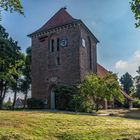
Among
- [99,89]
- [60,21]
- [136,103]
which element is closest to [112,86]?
[99,89]

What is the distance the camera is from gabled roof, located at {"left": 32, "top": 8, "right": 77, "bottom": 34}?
135 feet

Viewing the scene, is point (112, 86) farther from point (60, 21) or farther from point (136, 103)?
point (136, 103)

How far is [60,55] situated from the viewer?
40219 mm

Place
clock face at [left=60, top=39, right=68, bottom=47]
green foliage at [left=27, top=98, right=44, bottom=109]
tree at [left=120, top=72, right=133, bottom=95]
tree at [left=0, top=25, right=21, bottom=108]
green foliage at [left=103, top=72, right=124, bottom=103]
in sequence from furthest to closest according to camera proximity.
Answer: tree at [left=120, top=72, right=133, bottom=95] < clock face at [left=60, top=39, right=68, bottom=47] < green foliage at [left=27, top=98, right=44, bottom=109] < tree at [left=0, top=25, right=21, bottom=108] < green foliage at [left=103, top=72, right=124, bottom=103]

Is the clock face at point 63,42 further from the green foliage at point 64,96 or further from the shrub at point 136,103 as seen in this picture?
the shrub at point 136,103

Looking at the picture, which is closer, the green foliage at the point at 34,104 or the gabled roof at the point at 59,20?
the green foliage at the point at 34,104

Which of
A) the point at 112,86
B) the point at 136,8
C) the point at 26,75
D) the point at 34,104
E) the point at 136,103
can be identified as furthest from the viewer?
the point at 26,75

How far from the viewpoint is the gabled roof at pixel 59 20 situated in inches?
1618

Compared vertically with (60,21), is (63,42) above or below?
below

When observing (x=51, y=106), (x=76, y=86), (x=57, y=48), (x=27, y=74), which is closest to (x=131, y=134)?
(x=76, y=86)

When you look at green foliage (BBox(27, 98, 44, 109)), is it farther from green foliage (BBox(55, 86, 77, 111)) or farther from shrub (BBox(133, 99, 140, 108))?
shrub (BBox(133, 99, 140, 108))

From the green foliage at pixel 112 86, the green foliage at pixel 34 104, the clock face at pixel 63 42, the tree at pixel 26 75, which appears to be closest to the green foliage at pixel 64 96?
the green foliage at pixel 34 104

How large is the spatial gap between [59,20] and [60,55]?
18.1ft

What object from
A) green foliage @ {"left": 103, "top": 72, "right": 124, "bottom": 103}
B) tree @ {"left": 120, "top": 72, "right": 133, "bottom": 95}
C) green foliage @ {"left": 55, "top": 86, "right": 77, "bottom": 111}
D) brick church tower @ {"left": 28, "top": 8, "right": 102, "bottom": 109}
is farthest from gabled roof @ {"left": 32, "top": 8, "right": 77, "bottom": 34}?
tree @ {"left": 120, "top": 72, "right": 133, "bottom": 95}
